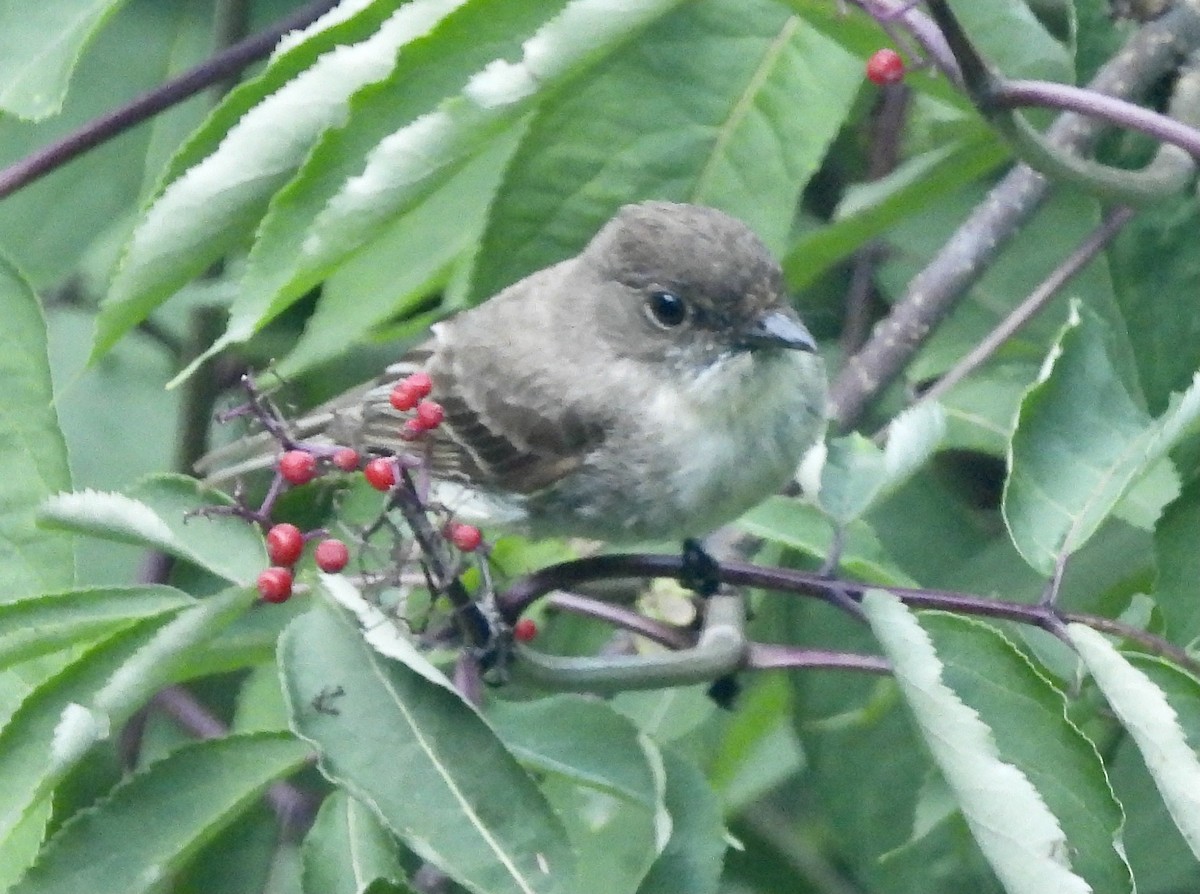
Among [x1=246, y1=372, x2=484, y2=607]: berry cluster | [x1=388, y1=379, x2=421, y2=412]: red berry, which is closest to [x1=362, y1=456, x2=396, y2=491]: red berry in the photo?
[x1=246, y1=372, x2=484, y2=607]: berry cluster

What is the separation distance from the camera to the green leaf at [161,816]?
186cm

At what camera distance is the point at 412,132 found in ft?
6.40

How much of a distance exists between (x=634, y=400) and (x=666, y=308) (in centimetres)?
17

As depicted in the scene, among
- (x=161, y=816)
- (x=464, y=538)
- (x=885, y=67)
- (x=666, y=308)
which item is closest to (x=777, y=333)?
(x=666, y=308)

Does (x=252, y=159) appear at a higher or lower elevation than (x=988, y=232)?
higher

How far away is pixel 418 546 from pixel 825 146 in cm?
114

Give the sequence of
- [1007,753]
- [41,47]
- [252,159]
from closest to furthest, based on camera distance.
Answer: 1. [1007,753]
2. [252,159]
3. [41,47]

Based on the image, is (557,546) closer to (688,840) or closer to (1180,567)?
(688,840)

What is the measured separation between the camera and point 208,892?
2.69m

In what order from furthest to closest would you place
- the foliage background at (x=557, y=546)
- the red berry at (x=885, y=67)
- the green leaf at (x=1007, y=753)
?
the red berry at (x=885, y=67), the foliage background at (x=557, y=546), the green leaf at (x=1007, y=753)

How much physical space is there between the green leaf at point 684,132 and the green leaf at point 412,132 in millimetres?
428

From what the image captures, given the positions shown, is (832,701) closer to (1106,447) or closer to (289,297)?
(1106,447)

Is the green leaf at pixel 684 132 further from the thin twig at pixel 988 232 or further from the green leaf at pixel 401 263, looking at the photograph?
the thin twig at pixel 988 232

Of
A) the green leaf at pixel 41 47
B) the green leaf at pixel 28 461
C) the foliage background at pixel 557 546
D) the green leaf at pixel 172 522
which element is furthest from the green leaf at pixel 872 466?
the green leaf at pixel 41 47
